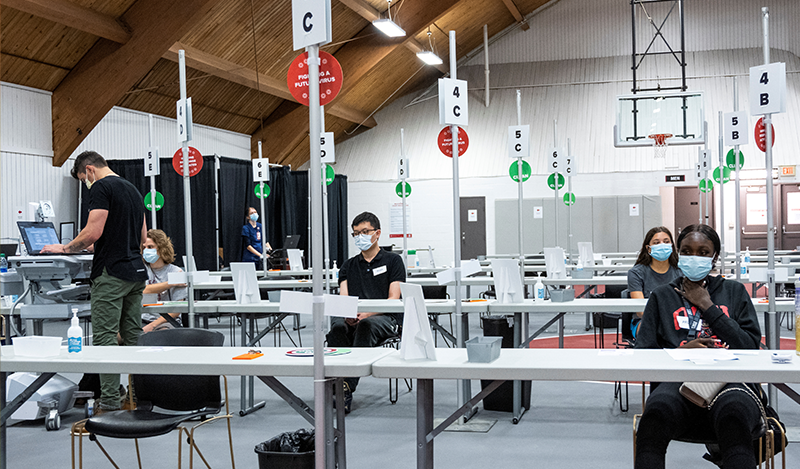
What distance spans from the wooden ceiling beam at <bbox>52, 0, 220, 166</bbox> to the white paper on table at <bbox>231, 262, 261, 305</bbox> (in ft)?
17.9

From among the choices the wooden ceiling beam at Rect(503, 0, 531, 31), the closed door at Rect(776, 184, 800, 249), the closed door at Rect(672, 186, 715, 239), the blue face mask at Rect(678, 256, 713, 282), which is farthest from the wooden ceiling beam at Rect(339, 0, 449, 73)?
the blue face mask at Rect(678, 256, 713, 282)

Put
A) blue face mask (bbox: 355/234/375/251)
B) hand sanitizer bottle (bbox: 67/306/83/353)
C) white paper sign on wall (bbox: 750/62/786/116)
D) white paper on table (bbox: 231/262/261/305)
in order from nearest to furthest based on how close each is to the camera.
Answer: hand sanitizer bottle (bbox: 67/306/83/353) → white paper sign on wall (bbox: 750/62/786/116) → blue face mask (bbox: 355/234/375/251) → white paper on table (bbox: 231/262/261/305)

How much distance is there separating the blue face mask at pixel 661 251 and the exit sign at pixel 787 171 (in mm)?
11877

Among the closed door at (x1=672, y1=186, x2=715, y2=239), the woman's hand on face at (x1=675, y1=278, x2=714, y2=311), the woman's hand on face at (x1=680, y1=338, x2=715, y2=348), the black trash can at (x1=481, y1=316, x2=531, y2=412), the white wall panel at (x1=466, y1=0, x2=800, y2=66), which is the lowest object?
the black trash can at (x1=481, y1=316, x2=531, y2=412)

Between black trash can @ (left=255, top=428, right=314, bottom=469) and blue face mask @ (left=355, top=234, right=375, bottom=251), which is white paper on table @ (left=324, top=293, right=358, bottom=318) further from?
blue face mask @ (left=355, top=234, right=375, bottom=251)

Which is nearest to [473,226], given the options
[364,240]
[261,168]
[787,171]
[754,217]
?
[754,217]

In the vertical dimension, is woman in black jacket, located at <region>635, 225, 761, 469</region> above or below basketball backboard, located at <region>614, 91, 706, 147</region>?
below

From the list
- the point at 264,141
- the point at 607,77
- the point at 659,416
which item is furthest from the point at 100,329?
the point at 607,77

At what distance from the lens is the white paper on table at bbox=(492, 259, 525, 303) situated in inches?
168

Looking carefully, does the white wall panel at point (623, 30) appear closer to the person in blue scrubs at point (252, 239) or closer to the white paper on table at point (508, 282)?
the person in blue scrubs at point (252, 239)

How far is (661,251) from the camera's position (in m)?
4.13

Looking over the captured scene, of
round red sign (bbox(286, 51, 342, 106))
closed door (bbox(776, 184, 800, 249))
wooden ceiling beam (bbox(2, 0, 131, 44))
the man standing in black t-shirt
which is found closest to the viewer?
round red sign (bbox(286, 51, 342, 106))

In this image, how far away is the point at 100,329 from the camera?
12.9 feet

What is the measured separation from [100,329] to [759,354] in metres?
3.26
